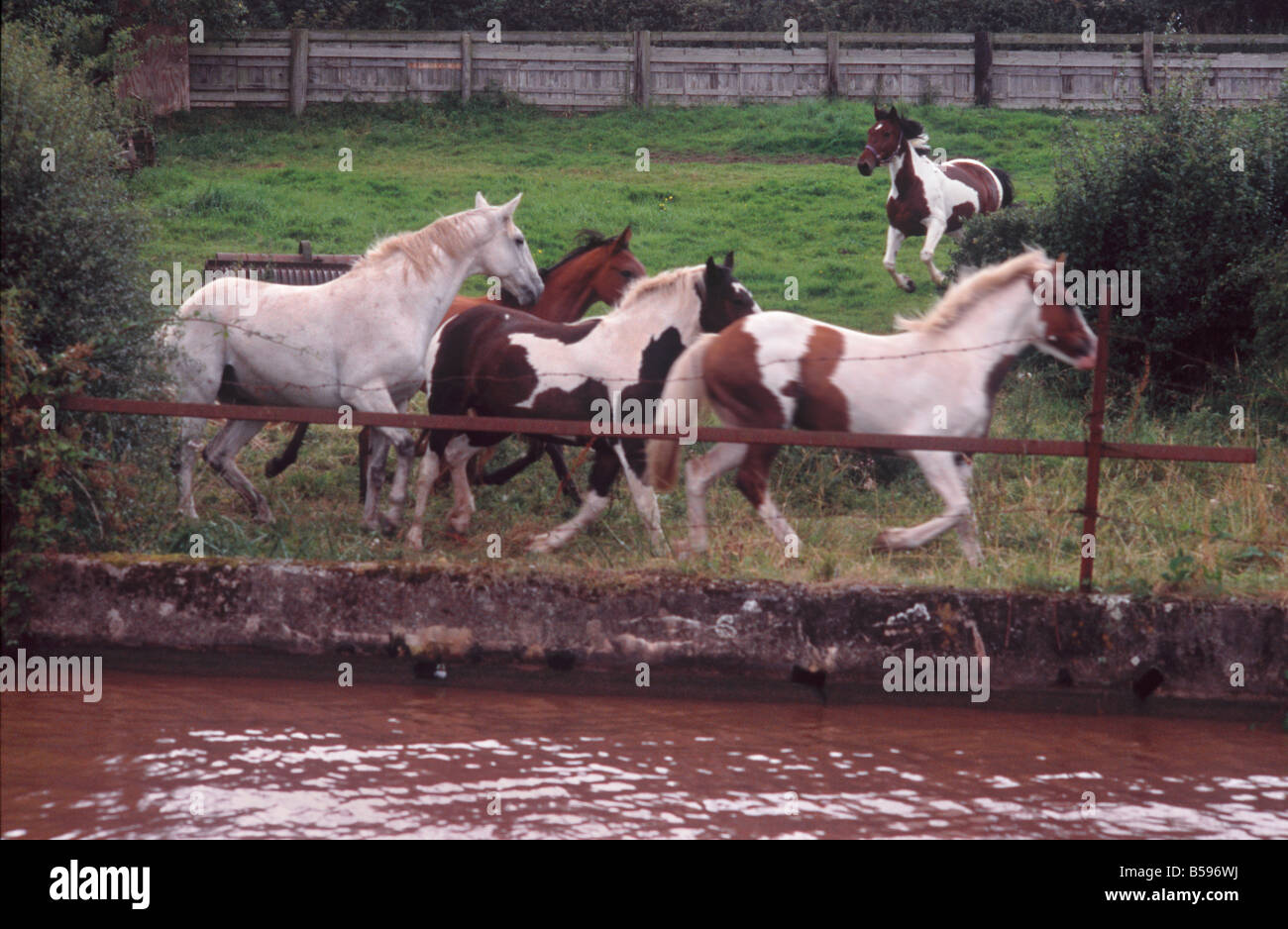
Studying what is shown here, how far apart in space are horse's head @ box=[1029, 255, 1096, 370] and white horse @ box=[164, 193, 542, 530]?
364cm

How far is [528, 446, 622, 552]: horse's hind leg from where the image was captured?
8.06 m

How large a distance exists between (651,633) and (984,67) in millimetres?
19431

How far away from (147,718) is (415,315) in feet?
11.4

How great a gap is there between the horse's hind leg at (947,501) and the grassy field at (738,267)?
15 centimetres

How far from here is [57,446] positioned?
6645mm

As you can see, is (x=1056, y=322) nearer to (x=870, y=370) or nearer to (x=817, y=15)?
(x=870, y=370)

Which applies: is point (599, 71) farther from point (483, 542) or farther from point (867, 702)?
point (867, 702)

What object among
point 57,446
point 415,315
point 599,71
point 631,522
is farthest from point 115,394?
point 599,71

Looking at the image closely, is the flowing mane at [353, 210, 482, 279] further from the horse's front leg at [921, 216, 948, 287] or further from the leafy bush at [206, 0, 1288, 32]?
the leafy bush at [206, 0, 1288, 32]

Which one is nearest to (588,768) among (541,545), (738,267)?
(541,545)

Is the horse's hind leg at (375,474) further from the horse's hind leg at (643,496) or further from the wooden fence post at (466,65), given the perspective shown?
the wooden fence post at (466,65)

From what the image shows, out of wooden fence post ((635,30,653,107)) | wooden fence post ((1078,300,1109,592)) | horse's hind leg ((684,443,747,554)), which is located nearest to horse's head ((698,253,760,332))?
horse's hind leg ((684,443,747,554))

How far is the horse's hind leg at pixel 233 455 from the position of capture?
29.1 feet
